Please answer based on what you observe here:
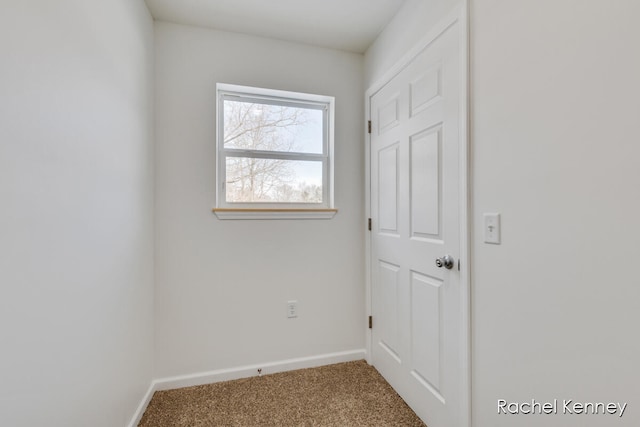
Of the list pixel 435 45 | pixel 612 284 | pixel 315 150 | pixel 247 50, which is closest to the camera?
pixel 612 284

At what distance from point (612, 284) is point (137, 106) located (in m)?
2.11

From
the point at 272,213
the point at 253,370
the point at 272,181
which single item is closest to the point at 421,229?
the point at 272,213

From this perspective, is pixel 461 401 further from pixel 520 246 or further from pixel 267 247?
pixel 267 247

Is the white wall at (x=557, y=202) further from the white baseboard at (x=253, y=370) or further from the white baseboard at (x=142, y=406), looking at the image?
the white baseboard at (x=142, y=406)

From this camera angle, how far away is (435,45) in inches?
55.5

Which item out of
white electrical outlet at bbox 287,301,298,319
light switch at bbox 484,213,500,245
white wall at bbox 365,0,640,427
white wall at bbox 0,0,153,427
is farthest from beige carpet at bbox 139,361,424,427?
light switch at bbox 484,213,500,245

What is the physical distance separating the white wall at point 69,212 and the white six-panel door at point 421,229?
1.49 m

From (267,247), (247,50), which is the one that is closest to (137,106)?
(247,50)

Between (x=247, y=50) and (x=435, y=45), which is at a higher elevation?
(x=247, y=50)

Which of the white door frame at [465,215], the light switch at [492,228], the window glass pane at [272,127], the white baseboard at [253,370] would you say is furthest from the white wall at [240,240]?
the light switch at [492,228]

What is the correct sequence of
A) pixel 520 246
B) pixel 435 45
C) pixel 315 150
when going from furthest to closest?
pixel 315 150, pixel 435 45, pixel 520 246

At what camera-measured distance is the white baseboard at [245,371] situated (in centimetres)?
181

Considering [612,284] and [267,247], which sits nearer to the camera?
[612,284]

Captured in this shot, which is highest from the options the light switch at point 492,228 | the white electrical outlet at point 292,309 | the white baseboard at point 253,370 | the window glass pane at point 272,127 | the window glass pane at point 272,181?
the window glass pane at point 272,127
